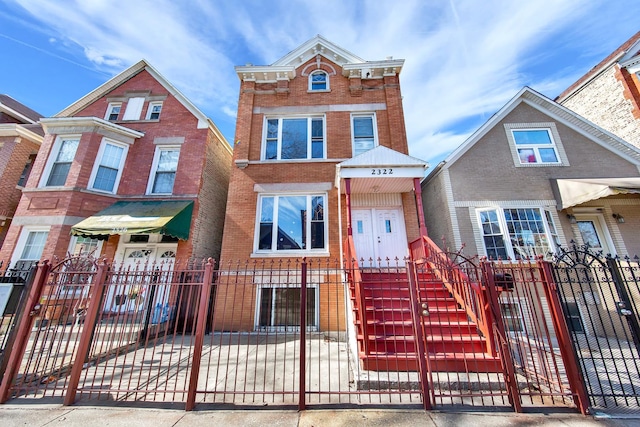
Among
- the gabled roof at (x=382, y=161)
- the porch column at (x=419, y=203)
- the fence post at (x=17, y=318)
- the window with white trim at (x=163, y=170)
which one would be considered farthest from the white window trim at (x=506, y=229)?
the window with white trim at (x=163, y=170)

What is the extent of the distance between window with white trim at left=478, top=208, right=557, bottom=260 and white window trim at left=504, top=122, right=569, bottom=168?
2.00 m

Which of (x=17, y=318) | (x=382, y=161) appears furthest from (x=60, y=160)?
(x=382, y=161)

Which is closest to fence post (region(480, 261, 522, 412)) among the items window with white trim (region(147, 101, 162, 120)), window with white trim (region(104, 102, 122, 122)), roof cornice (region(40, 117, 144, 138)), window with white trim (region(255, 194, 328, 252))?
window with white trim (region(255, 194, 328, 252))

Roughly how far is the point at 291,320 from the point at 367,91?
9.67 m

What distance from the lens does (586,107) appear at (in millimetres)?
14344

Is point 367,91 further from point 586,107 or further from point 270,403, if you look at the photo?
point 586,107

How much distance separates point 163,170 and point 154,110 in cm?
344

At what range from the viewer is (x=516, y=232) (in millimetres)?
9430

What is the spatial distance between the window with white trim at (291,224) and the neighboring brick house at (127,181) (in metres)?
2.67

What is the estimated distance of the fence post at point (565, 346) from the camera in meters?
3.83

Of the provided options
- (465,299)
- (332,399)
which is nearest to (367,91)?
(465,299)

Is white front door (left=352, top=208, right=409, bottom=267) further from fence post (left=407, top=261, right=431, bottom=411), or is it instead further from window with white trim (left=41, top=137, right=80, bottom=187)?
window with white trim (left=41, top=137, right=80, bottom=187)

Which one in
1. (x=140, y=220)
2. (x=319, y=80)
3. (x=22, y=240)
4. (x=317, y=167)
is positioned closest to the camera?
(x=140, y=220)

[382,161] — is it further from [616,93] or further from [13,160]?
[13,160]
